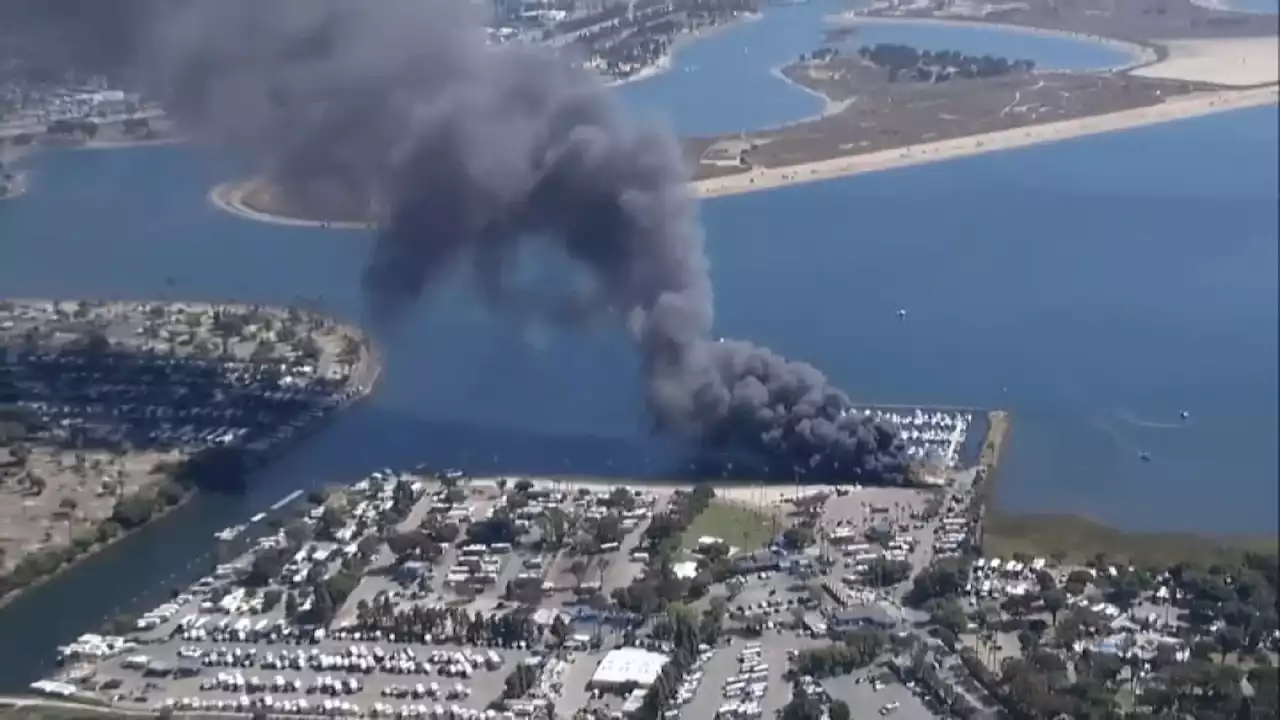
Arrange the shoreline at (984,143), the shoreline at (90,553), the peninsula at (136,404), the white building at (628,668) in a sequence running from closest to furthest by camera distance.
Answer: the white building at (628,668) → the shoreline at (90,553) → the peninsula at (136,404) → the shoreline at (984,143)

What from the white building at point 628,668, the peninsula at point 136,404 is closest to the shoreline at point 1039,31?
the peninsula at point 136,404

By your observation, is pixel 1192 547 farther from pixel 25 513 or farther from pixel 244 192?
pixel 244 192

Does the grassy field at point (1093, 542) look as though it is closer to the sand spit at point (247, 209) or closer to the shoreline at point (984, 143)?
the sand spit at point (247, 209)

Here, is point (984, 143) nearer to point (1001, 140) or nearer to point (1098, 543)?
point (1001, 140)

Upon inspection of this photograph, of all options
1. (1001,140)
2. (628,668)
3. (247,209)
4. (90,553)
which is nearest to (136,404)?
(90,553)

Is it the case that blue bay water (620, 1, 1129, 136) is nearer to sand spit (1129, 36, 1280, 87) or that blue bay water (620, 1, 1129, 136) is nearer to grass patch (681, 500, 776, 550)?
sand spit (1129, 36, 1280, 87)

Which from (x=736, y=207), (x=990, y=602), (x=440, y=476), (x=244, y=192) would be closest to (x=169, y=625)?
(x=440, y=476)
